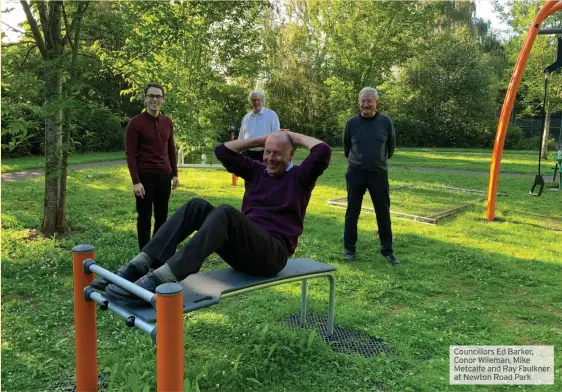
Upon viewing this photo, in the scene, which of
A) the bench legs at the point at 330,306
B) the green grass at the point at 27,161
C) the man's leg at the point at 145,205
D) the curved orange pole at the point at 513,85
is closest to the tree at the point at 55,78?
the man's leg at the point at 145,205

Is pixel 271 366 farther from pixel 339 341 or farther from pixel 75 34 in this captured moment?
pixel 75 34

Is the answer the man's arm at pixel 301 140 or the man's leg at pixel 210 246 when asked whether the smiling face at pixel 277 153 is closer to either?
the man's arm at pixel 301 140

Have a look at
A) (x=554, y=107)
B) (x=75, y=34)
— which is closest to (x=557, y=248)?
(x=75, y=34)

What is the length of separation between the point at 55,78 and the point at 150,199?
2.40 meters

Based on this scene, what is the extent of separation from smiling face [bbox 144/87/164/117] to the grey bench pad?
227cm

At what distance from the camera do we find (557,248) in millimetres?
6238

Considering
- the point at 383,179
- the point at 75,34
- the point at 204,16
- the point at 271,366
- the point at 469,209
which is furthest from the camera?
the point at 204,16

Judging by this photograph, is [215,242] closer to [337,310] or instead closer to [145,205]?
[337,310]

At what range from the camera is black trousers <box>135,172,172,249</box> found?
4891mm

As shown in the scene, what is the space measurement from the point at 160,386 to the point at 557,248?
5.98 meters

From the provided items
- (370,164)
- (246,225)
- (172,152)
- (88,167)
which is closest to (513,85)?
(370,164)

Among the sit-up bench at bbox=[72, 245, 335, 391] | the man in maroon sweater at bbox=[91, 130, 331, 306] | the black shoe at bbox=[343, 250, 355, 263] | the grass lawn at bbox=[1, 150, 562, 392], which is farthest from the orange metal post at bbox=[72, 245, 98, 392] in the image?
the black shoe at bbox=[343, 250, 355, 263]

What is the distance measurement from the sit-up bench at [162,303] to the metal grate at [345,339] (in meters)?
0.52

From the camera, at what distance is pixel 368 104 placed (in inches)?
212
